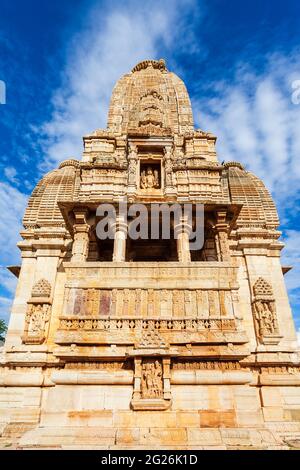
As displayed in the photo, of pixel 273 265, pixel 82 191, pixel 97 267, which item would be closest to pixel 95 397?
pixel 97 267

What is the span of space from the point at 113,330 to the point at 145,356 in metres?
1.41

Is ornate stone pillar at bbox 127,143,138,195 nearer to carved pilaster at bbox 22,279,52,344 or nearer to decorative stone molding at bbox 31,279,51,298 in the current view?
decorative stone molding at bbox 31,279,51,298

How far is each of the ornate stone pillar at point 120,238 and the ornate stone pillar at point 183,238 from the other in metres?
2.27

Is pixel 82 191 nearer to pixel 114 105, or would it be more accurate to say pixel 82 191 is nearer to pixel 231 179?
pixel 231 179

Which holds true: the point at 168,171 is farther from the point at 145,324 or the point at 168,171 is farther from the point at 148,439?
the point at 148,439

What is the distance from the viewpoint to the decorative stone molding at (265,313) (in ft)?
43.7

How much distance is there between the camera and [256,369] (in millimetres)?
12773

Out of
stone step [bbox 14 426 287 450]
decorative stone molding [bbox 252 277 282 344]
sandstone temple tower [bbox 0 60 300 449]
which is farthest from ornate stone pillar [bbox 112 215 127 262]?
decorative stone molding [bbox 252 277 282 344]

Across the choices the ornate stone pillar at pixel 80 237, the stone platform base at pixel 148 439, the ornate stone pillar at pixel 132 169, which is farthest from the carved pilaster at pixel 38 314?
the ornate stone pillar at pixel 132 169

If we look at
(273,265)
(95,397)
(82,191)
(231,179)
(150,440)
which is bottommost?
(150,440)

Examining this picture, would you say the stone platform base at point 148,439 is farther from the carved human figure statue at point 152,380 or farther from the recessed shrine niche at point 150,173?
the recessed shrine niche at point 150,173

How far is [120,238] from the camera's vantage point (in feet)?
43.1

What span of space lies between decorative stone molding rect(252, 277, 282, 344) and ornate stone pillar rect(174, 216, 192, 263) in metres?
4.25

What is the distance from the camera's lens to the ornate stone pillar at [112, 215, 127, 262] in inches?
500
